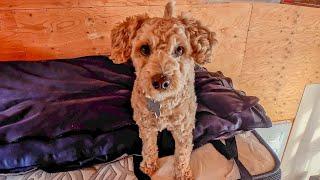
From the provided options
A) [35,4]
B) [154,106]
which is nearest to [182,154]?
[154,106]

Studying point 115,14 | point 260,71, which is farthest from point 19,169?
point 260,71

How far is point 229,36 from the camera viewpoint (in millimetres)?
2016

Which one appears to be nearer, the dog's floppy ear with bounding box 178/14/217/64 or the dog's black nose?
the dog's black nose

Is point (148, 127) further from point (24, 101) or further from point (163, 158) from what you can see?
point (24, 101)

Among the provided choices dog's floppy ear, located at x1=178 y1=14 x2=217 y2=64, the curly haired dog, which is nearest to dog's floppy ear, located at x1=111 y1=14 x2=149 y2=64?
the curly haired dog

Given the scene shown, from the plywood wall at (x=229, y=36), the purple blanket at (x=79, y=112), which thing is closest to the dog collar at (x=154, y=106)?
the purple blanket at (x=79, y=112)

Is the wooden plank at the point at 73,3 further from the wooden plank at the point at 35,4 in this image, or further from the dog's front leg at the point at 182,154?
the dog's front leg at the point at 182,154

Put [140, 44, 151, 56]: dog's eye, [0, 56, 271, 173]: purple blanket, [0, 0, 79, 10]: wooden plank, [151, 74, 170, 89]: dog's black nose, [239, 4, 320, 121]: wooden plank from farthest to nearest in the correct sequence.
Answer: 1. [239, 4, 320, 121]: wooden plank
2. [0, 0, 79, 10]: wooden plank
3. [0, 56, 271, 173]: purple blanket
4. [140, 44, 151, 56]: dog's eye
5. [151, 74, 170, 89]: dog's black nose

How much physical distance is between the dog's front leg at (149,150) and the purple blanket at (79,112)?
0.27 feet

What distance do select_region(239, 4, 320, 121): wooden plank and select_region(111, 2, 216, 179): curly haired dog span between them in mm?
1020

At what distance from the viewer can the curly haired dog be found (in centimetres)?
104

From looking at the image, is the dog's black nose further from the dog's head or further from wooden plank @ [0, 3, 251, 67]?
wooden plank @ [0, 3, 251, 67]

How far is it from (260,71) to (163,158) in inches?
48.5

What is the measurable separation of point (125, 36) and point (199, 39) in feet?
0.90
